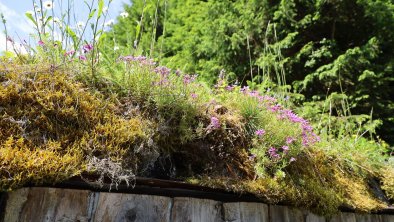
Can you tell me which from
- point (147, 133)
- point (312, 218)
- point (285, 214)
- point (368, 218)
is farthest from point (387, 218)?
point (147, 133)

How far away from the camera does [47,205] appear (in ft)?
4.81

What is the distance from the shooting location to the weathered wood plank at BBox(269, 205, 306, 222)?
2.16 meters

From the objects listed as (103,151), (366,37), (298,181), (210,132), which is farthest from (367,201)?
(366,37)

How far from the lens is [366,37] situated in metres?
6.61

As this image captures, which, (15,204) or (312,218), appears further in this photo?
(312,218)

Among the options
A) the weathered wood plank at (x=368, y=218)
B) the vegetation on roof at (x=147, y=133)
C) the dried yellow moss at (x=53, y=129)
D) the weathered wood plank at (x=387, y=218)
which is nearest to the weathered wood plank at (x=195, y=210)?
the vegetation on roof at (x=147, y=133)

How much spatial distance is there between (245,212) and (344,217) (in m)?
0.89

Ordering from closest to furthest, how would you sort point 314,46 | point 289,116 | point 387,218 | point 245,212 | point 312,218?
point 245,212 < point 312,218 < point 289,116 < point 387,218 < point 314,46

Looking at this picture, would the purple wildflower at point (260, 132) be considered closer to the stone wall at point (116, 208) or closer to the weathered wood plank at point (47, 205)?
the stone wall at point (116, 208)

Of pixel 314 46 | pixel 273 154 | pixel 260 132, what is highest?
pixel 314 46

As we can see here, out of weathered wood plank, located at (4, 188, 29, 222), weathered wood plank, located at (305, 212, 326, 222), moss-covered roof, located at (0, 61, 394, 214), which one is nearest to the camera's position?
weathered wood plank, located at (4, 188, 29, 222)

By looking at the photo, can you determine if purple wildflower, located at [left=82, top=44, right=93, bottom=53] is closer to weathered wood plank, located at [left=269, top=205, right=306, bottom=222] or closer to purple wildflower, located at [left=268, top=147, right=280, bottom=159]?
purple wildflower, located at [left=268, top=147, right=280, bottom=159]

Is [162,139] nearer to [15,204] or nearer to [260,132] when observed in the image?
[260,132]

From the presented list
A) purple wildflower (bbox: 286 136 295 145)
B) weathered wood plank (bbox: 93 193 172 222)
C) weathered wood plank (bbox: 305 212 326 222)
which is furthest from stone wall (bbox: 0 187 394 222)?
purple wildflower (bbox: 286 136 295 145)
